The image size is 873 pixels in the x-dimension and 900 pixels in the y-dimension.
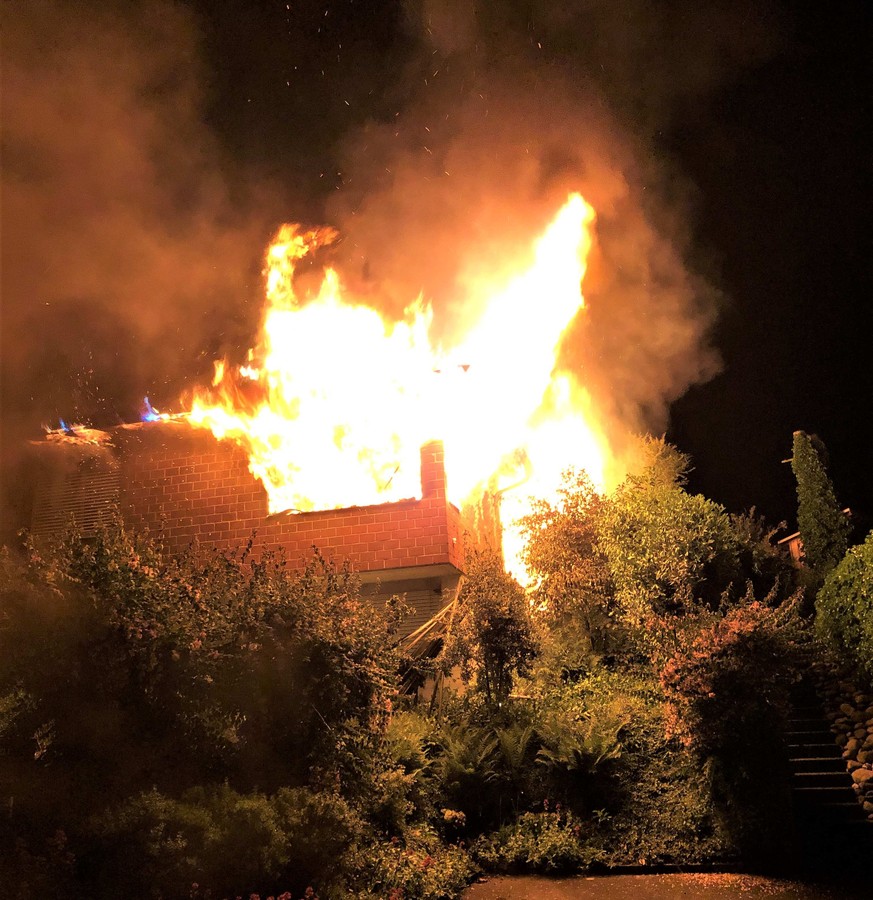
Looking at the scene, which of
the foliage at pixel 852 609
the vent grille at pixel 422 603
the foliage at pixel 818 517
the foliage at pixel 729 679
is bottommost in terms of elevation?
the foliage at pixel 729 679

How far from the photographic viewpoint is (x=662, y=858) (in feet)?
27.9

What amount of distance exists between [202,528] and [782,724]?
11091 mm

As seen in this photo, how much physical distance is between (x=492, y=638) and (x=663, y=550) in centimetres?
398

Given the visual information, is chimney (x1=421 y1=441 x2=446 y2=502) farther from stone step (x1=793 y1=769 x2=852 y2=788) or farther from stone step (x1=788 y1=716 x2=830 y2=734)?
stone step (x1=793 y1=769 x2=852 y2=788)

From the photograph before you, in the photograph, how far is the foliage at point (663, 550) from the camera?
13086mm

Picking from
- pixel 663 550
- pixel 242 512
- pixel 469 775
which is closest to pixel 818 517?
pixel 663 550

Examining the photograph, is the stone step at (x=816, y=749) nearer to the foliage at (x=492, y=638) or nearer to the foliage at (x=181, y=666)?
the foliage at (x=492, y=638)

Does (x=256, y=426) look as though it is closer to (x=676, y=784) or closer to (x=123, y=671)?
(x=123, y=671)

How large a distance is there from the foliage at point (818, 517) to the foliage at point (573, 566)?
591 cm

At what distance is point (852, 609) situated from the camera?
11.4 m

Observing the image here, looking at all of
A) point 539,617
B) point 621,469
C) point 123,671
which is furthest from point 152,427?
point 621,469

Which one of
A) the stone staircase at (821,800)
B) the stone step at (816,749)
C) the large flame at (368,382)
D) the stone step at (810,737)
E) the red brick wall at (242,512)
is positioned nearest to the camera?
the stone staircase at (821,800)

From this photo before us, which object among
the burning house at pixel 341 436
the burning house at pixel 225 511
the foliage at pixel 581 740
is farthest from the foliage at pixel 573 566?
the foliage at pixel 581 740

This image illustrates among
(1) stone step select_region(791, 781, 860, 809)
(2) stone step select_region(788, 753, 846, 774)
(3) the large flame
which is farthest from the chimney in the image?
(1) stone step select_region(791, 781, 860, 809)
